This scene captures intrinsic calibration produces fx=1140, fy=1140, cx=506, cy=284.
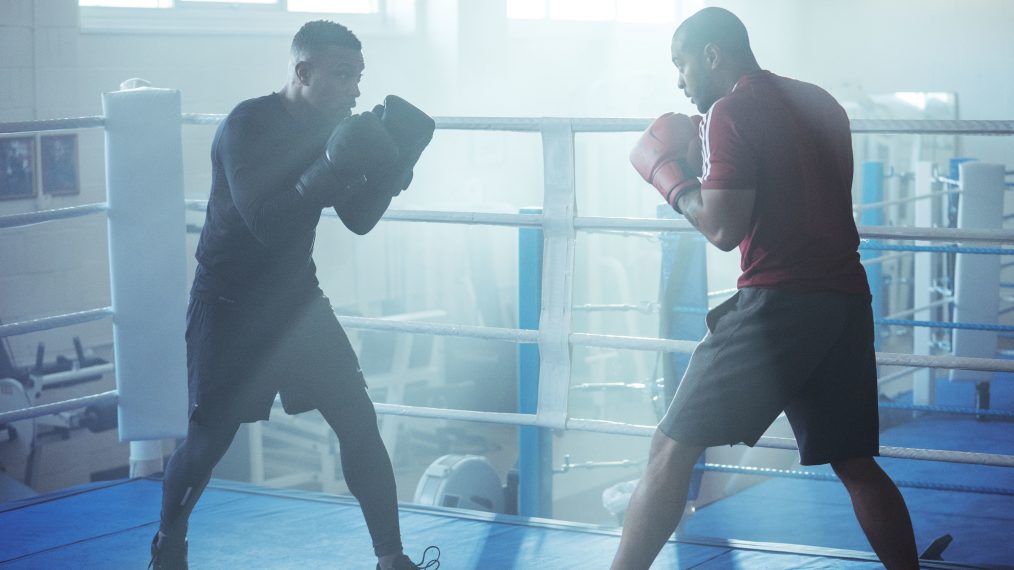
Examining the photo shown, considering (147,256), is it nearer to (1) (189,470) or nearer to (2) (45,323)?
(2) (45,323)

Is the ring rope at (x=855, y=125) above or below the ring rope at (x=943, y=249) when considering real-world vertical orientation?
above

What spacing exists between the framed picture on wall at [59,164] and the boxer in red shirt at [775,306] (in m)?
3.38

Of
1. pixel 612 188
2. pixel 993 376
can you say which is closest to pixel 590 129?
pixel 993 376

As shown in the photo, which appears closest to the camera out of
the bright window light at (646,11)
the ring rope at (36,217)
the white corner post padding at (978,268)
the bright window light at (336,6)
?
the ring rope at (36,217)

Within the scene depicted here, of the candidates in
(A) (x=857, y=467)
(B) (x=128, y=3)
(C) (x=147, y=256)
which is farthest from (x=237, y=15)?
(A) (x=857, y=467)

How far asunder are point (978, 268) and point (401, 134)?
2.89 metres

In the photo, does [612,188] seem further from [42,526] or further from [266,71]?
[42,526]

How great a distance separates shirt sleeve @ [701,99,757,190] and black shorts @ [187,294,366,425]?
0.71 m

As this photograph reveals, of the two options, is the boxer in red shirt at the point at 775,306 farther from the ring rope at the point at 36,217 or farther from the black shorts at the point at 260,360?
the ring rope at the point at 36,217

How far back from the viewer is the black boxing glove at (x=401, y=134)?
1.79 metres

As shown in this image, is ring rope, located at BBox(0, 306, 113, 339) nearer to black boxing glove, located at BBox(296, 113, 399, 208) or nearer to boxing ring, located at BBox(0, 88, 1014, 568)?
boxing ring, located at BBox(0, 88, 1014, 568)

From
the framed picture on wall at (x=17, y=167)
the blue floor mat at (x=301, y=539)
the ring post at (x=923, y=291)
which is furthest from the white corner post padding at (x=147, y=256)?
the ring post at (x=923, y=291)

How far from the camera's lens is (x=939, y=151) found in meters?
7.26

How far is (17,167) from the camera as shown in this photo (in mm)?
4277
